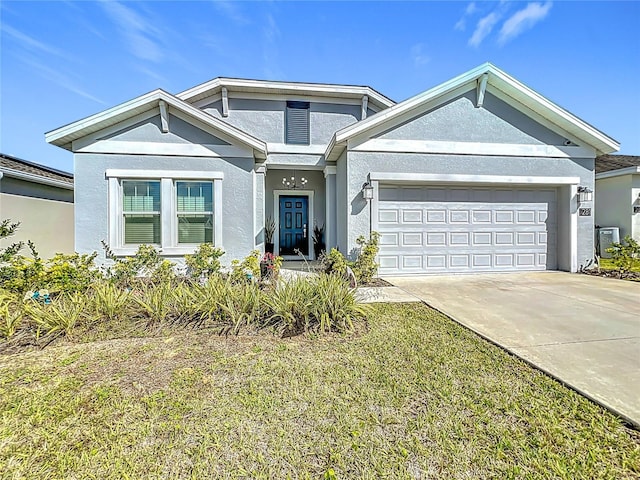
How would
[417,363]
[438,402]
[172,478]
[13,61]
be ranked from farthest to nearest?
[13,61]
[417,363]
[438,402]
[172,478]

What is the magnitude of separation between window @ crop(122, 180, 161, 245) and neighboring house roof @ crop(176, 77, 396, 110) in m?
4.00

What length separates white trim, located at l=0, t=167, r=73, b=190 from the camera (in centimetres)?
908

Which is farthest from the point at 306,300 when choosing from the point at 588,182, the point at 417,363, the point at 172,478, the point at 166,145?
the point at 588,182

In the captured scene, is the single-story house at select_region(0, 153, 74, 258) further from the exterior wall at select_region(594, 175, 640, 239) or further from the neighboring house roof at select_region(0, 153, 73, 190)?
the exterior wall at select_region(594, 175, 640, 239)

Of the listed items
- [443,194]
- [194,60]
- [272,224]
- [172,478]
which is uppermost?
[194,60]

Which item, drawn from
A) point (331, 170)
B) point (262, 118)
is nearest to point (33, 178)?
Result: point (262, 118)

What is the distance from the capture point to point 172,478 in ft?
6.50

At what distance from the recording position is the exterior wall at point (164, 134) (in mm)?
8062

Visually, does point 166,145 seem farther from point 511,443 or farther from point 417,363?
point 511,443

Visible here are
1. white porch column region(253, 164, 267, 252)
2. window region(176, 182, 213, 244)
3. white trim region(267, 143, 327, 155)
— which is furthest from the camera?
white trim region(267, 143, 327, 155)

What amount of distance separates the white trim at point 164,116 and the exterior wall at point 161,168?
2.49 feet

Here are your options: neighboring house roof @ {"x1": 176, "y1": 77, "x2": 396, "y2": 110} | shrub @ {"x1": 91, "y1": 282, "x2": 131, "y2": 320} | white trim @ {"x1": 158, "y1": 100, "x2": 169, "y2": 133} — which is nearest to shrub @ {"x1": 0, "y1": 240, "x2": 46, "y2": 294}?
shrub @ {"x1": 91, "y1": 282, "x2": 131, "y2": 320}

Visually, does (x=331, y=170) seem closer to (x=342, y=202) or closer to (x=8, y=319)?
(x=342, y=202)

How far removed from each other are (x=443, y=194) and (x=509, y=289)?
328 cm
